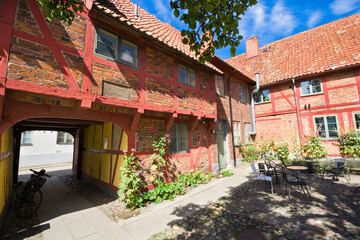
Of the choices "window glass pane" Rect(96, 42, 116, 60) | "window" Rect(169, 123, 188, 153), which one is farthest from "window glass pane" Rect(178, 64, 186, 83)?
"window glass pane" Rect(96, 42, 116, 60)

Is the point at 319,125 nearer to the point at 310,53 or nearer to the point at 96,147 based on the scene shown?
the point at 310,53

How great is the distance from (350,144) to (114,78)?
1324cm

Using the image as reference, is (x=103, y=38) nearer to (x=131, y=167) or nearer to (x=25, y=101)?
(x=25, y=101)

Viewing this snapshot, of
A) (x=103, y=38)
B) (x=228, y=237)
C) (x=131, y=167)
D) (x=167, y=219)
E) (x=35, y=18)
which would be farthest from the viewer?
(x=131, y=167)

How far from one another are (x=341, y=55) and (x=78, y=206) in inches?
656

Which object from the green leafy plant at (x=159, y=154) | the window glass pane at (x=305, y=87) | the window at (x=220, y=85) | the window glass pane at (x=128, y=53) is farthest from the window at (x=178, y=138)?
the window glass pane at (x=305, y=87)

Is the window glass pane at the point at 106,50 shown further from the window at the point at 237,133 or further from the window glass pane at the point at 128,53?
the window at the point at 237,133

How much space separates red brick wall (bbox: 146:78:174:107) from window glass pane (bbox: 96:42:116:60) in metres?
1.31

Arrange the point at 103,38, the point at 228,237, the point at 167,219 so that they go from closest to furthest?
the point at 228,237 → the point at 167,219 → the point at 103,38

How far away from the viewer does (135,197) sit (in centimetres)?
504

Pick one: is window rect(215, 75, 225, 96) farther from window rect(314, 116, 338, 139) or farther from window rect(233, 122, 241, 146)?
window rect(314, 116, 338, 139)

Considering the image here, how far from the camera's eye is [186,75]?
7336 millimetres

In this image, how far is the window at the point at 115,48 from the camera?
4.68 meters

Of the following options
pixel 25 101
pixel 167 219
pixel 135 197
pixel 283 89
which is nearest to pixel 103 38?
pixel 25 101
